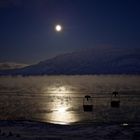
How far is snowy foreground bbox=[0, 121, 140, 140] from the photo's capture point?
26.8 metres

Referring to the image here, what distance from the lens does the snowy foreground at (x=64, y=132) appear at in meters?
26.8

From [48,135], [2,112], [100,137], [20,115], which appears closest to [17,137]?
[48,135]

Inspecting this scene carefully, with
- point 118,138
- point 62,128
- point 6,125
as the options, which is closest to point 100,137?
point 118,138

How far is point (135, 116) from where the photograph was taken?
4228cm

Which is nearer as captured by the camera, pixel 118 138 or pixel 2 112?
pixel 118 138

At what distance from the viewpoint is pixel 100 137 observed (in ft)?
88.6

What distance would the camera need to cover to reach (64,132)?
29.8m

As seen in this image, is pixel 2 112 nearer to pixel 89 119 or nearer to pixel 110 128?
pixel 89 119

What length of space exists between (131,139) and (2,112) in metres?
26.2

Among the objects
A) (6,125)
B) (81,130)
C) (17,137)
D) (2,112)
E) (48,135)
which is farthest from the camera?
(2,112)

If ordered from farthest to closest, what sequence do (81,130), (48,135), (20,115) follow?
(20,115) → (81,130) → (48,135)

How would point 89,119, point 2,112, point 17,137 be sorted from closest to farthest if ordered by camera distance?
1. point 17,137
2. point 89,119
3. point 2,112

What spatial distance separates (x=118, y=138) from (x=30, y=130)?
837 cm

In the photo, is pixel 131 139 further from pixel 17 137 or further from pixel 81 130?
pixel 17 137
